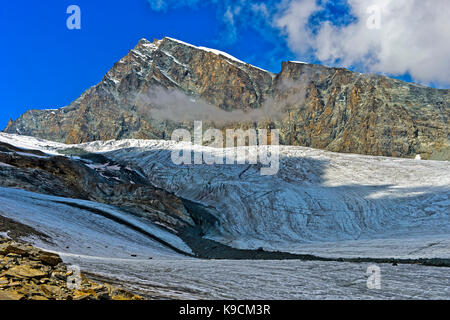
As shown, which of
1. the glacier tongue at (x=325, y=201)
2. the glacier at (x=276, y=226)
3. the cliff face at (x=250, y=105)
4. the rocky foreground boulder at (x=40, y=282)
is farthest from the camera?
the cliff face at (x=250, y=105)

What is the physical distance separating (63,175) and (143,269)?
30685 mm

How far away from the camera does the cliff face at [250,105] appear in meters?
103

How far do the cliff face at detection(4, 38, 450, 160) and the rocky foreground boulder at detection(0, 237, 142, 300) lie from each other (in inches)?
4033

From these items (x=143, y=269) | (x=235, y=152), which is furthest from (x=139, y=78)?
(x=143, y=269)

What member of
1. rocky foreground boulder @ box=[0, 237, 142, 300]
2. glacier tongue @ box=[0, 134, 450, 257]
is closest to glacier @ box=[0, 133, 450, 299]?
glacier tongue @ box=[0, 134, 450, 257]

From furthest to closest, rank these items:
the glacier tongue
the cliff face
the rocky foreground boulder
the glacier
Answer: the cliff face, the glacier tongue, the glacier, the rocky foreground boulder

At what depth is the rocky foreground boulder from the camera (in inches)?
245

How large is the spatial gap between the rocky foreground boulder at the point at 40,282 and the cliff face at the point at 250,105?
10245cm

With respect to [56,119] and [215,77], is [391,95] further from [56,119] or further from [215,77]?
[56,119]

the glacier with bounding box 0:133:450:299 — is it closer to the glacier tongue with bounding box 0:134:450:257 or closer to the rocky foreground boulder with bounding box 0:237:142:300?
the glacier tongue with bounding box 0:134:450:257

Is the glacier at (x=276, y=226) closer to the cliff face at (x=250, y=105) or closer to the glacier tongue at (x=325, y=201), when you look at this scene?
the glacier tongue at (x=325, y=201)

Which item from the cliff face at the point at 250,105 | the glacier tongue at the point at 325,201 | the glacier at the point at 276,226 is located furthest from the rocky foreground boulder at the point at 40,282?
the cliff face at the point at 250,105
